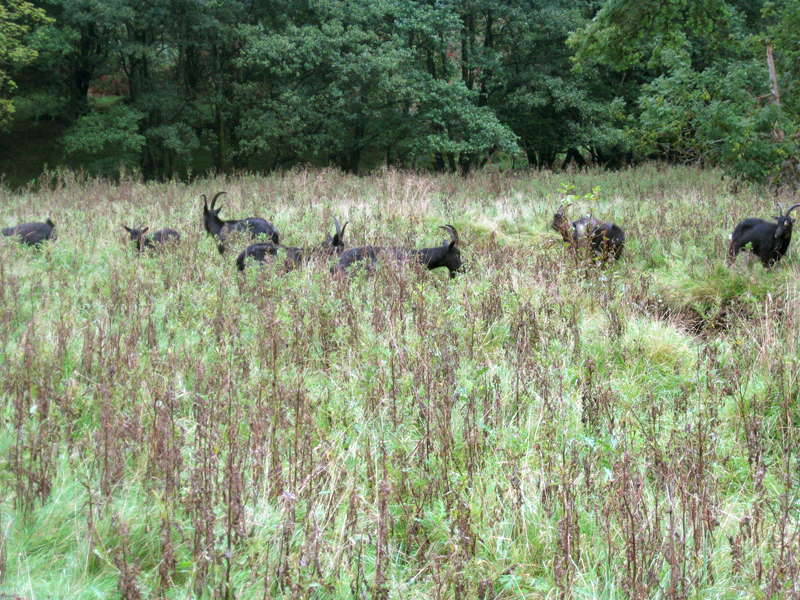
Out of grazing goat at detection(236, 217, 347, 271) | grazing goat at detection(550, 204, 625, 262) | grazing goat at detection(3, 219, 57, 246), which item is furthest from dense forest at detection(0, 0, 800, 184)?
grazing goat at detection(236, 217, 347, 271)

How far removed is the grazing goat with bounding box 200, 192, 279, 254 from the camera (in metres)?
8.47

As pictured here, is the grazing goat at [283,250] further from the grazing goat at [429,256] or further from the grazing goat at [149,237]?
the grazing goat at [149,237]

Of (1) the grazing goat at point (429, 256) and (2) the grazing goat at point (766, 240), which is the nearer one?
(1) the grazing goat at point (429, 256)

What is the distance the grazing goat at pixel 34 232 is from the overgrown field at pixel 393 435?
164 cm

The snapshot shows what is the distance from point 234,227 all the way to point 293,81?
55.8 ft

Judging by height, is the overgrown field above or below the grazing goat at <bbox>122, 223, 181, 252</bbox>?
below

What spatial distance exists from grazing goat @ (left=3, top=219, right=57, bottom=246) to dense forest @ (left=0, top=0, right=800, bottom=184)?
12.4 metres

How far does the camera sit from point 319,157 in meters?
29.7

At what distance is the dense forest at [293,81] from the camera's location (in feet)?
72.3

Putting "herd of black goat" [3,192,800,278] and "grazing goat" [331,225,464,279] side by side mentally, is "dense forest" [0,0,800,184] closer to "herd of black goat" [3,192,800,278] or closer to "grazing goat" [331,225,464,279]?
"herd of black goat" [3,192,800,278]

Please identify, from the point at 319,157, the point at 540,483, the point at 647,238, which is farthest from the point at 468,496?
the point at 319,157

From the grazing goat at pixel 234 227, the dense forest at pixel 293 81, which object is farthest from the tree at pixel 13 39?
the grazing goat at pixel 234 227

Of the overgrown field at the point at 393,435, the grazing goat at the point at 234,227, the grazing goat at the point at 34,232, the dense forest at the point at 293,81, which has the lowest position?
the overgrown field at the point at 393,435

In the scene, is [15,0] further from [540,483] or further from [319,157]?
[540,483]
